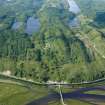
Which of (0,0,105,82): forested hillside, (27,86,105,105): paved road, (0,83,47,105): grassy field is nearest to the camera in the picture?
(27,86,105,105): paved road

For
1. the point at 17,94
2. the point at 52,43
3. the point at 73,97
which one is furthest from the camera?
the point at 52,43

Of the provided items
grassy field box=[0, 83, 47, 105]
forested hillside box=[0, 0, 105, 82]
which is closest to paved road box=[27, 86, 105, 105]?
grassy field box=[0, 83, 47, 105]

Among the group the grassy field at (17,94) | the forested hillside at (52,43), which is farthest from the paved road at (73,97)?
the forested hillside at (52,43)

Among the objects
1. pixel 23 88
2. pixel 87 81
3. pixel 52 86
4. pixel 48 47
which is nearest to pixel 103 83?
pixel 87 81

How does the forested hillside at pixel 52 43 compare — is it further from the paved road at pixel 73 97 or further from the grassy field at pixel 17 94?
the paved road at pixel 73 97

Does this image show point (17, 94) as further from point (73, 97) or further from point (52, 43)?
point (52, 43)

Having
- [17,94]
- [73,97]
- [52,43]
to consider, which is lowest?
[73,97]

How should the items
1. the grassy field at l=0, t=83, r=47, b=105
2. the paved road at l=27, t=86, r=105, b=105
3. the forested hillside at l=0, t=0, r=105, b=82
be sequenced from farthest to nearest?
the forested hillside at l=0, t=0, r=105, b=82 < the grassy field at l=0, t=83, r=47, b=105 < the paved road at l=27, t=86, r=105, b=105

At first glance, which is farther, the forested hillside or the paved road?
the forested hillside

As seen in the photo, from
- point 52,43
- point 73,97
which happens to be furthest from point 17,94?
point 52,43

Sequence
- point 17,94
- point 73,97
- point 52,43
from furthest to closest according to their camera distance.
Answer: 1. point 52,43
2. point 17,94
3. point 73,97

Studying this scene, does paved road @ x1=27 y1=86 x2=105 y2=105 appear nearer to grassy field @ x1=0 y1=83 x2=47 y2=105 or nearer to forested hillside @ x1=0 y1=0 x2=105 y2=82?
grassy field @ x1=0 y1=83 x2=47 y2=105
